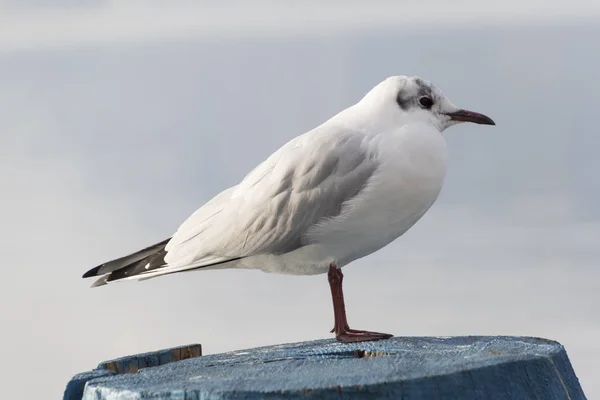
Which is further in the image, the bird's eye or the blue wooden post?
the bird's eye

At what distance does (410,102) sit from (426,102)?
125 mm

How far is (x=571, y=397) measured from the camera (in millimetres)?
4168

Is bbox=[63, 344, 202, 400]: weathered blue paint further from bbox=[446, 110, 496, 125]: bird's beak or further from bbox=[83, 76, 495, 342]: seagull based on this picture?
bbox=[446, 110, 496, 125]: bird's beak

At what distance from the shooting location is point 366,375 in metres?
3.55

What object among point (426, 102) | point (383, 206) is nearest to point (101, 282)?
point (383, 206)

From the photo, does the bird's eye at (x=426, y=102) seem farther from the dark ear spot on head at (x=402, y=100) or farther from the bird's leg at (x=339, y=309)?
the bird's leg at (x=339, y=309)

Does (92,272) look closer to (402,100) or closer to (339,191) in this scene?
(339,191)

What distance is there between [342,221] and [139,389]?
6.82 ft

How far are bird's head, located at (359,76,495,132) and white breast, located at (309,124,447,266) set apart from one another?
12cm

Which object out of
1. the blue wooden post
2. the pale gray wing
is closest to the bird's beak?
the pale gray wing

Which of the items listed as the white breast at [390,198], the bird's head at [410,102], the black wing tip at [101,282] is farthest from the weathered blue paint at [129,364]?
the bird's head at [410,102]

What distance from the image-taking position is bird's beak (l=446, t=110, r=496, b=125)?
607 cm

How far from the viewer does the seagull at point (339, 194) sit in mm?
5492

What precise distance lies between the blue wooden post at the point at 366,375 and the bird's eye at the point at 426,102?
5.79 ft
